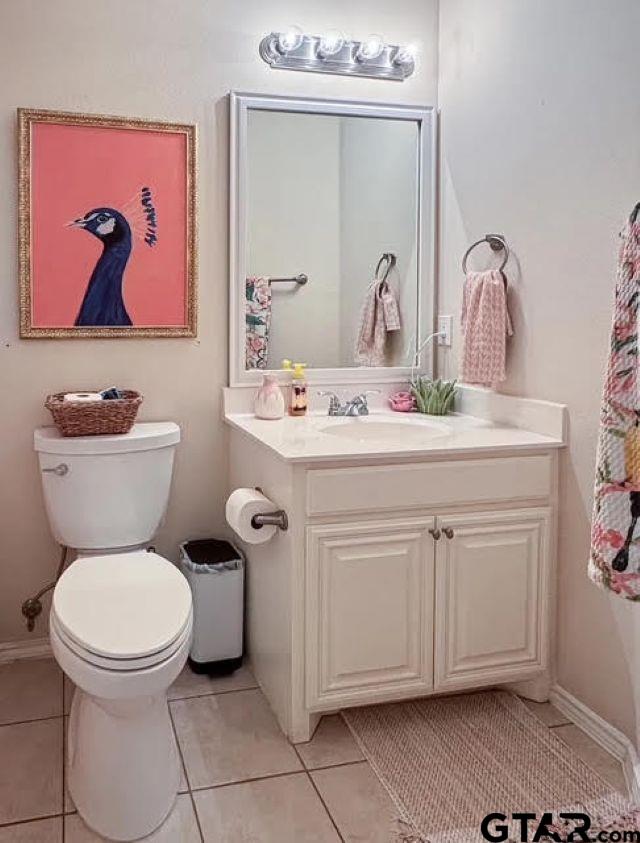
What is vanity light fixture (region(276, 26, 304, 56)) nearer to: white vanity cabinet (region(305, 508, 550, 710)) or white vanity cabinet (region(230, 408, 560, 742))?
white vanity cabinet (region(230, 408, 560, 742))

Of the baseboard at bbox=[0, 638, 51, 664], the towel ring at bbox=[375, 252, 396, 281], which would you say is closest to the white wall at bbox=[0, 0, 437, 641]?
the baseboard at bbox=[0, 638, 51, 664]

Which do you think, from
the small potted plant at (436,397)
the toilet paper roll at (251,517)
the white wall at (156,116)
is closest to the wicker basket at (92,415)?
the white wall at (156,116)

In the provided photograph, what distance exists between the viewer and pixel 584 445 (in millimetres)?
2223

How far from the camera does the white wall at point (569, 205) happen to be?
6.77 ft

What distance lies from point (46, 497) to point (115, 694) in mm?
867

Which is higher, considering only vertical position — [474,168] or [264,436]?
[474,168]

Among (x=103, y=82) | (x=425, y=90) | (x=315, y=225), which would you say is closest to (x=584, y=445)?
(x=315, y=225)

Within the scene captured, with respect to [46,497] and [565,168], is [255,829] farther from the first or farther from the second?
[565,168]

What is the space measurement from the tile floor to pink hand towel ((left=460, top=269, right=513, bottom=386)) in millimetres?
974

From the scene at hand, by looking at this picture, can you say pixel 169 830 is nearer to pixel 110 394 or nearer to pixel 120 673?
pixel 120 673

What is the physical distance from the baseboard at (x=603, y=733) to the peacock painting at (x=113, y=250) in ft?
5.66

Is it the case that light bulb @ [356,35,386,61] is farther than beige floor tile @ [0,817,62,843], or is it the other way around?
light bulb @ [356,35,386,61]

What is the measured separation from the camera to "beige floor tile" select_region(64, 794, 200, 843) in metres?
1.83

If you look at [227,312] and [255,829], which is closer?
[255,829]
